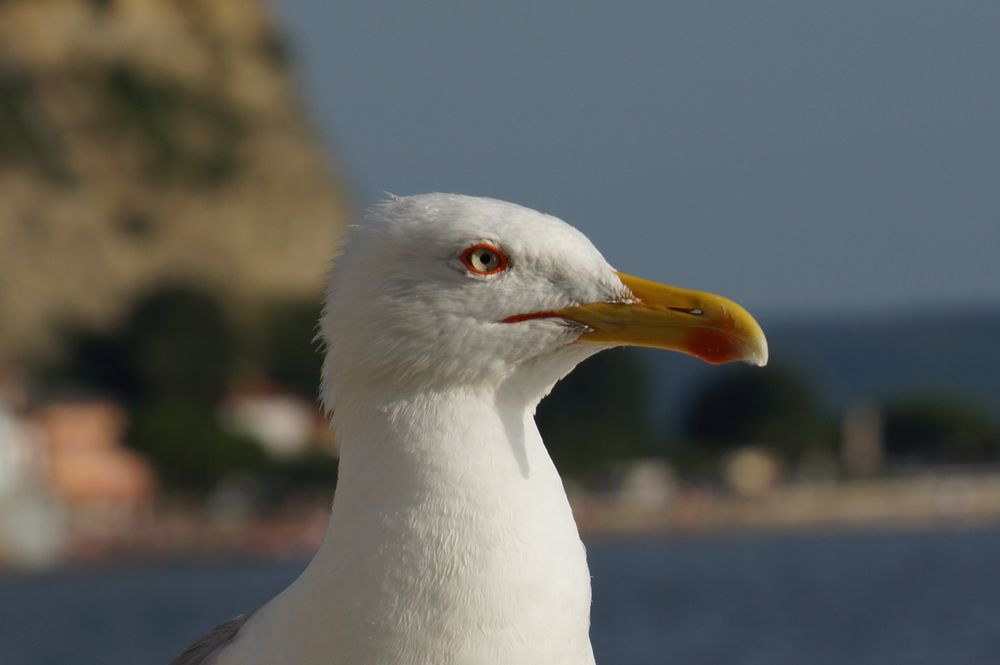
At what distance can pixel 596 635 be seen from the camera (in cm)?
5119

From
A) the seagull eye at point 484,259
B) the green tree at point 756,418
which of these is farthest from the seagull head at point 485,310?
the green tree at point 756,418

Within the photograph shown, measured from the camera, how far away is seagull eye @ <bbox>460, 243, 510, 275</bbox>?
16.0 ft

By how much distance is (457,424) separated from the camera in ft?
15.6

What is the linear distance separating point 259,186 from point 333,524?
94375 mm

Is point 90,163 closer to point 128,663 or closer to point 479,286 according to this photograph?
point 128,663

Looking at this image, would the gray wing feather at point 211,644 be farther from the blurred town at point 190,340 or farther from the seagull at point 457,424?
the blurred town at point 190,340

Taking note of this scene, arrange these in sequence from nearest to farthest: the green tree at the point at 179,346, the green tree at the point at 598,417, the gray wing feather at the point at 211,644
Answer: the gray wing feather at the point at 211,644 → the green tree at the point at 179,346 → the green tree at the point at 598,417

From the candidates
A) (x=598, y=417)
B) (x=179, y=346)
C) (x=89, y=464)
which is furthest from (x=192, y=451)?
(x=598, y=417)

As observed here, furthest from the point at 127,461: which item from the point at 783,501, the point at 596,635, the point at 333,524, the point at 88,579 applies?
the point at 333,524

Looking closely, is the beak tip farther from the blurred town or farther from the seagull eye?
the blurred town

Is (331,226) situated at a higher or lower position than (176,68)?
lower

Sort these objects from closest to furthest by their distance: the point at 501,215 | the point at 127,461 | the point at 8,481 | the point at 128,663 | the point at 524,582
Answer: the point at 524,582 → the point at 501,215 → the point at 128,663 → the point at 8,481 → the point at 127,461

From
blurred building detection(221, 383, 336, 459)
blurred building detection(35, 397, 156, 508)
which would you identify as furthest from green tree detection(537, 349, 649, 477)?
blurred building detection(35, 397, 156, 508)

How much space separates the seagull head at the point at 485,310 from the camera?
484cm
